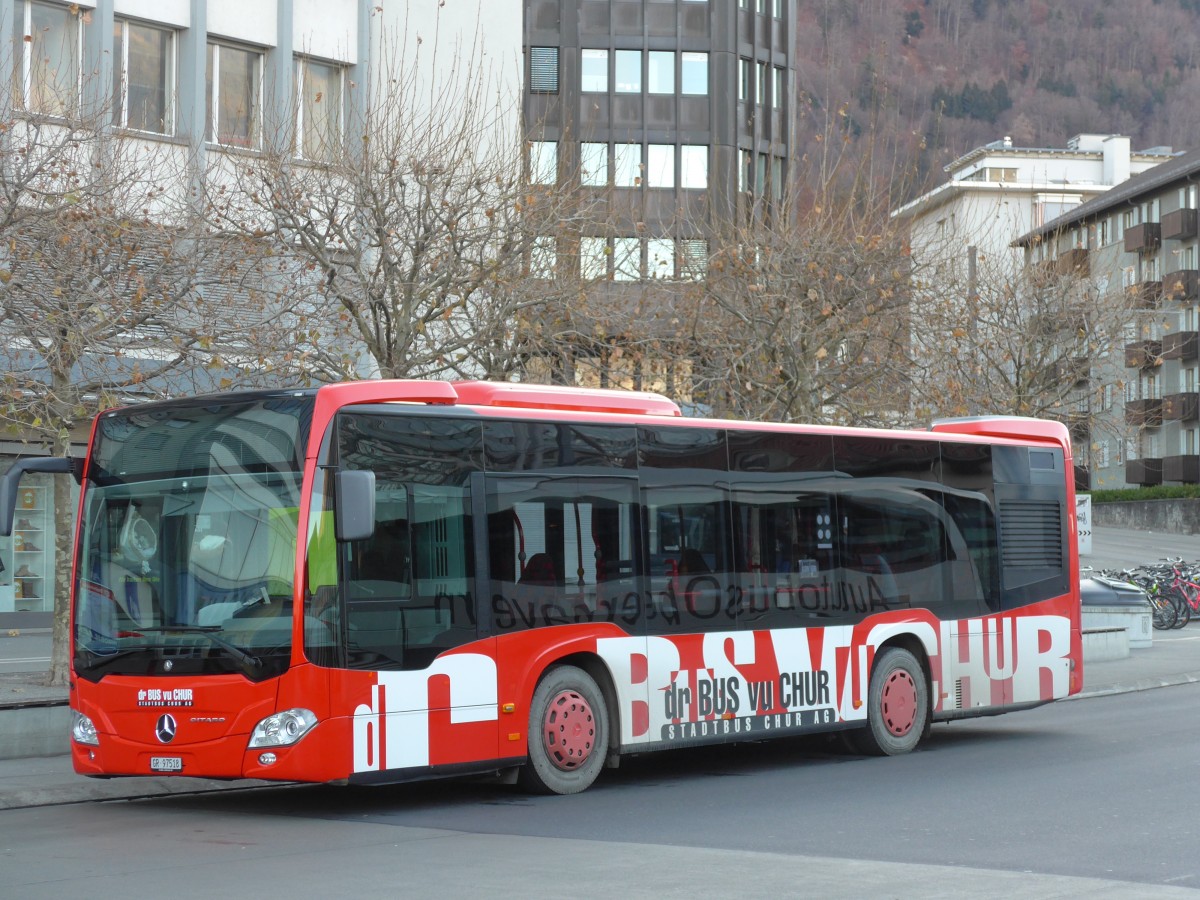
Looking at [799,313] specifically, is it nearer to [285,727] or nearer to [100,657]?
[100,657]

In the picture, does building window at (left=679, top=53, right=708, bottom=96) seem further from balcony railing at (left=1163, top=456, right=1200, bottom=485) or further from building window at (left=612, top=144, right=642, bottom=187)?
balcony railing at (left=1163, top=456, right=1200, bottom=485)

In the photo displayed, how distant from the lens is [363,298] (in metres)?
22.0

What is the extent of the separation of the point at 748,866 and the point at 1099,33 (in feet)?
581

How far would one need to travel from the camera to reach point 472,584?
39.8ft

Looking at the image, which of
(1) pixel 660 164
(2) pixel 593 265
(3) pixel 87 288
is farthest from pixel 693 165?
(3) pixel 87 288

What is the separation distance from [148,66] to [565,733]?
2056cm

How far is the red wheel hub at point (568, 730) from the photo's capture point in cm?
1262

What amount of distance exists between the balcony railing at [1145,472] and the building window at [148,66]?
62099 mm

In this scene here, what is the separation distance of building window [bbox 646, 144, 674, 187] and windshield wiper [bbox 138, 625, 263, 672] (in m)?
49.0

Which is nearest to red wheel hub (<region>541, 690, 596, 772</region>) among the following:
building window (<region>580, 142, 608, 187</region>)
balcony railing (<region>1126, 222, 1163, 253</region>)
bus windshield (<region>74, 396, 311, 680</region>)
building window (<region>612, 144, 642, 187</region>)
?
bus windshield (<region>74, 396, 311, 680</region>)

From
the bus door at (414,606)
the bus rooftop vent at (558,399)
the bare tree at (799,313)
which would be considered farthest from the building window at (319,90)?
the bus door at (414,606)

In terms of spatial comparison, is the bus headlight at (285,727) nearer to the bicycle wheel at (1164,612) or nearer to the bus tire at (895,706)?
the bus tire at (895,706)

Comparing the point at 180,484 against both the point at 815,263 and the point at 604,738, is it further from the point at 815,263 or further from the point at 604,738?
the point at 815,263

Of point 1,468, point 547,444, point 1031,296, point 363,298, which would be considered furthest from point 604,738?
point 1031,296
